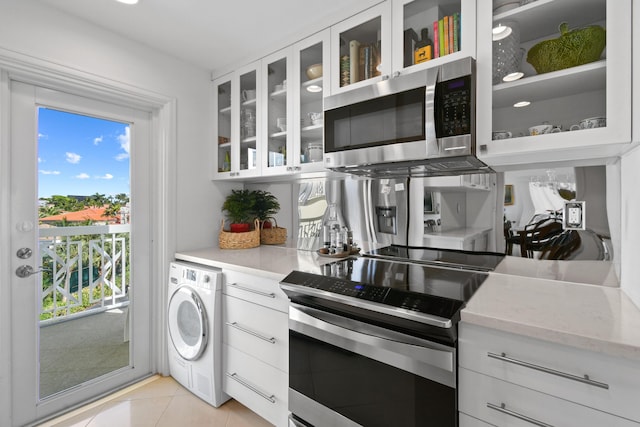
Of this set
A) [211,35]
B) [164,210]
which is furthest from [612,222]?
[164,210]

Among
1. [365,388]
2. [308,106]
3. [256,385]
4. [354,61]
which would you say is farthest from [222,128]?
[365,388]

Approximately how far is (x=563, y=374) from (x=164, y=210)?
2.45m

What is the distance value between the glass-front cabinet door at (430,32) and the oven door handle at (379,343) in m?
1.26

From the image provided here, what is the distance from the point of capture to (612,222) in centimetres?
131

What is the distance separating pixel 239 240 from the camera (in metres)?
2.46

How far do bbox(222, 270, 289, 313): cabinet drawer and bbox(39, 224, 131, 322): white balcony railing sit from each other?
901 mm

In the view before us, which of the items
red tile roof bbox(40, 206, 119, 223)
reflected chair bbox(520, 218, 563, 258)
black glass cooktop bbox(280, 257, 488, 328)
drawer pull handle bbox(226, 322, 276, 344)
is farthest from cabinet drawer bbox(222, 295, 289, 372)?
reflected chair bbox(520, 218, 563, 258)

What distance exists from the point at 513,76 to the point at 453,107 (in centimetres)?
26

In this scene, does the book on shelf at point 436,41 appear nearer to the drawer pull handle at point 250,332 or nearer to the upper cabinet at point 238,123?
the upper cabinet at point 238,123

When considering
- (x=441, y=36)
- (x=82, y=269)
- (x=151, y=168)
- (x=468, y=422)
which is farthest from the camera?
(x=151, y=168)

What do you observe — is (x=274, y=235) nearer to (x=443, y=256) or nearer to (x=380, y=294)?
(x=443, y=256)

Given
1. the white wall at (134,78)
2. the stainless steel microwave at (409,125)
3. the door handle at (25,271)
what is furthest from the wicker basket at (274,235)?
the door handle at (25,271)

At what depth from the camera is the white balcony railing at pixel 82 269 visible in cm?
189

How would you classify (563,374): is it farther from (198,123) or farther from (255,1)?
(198,123)
